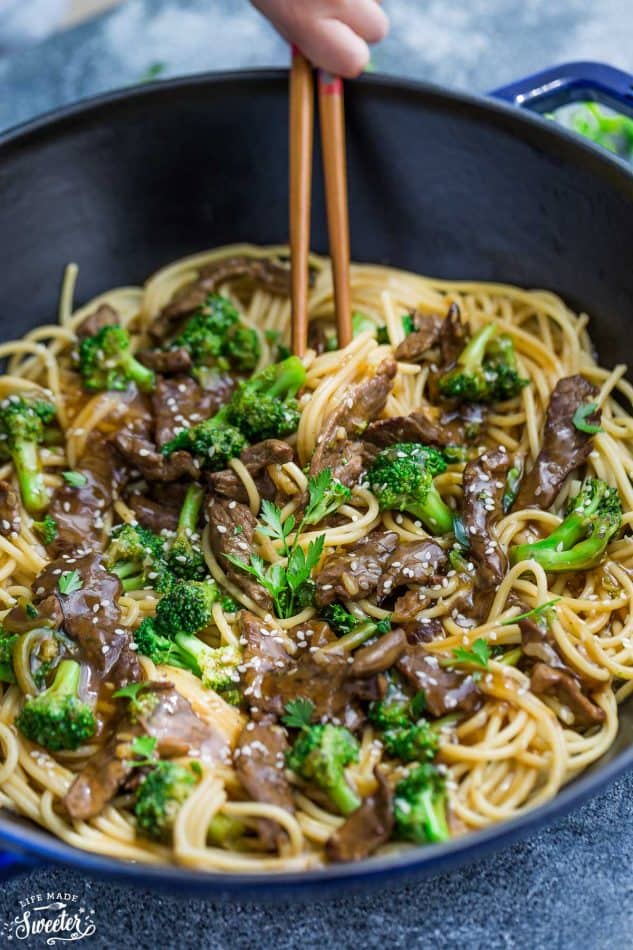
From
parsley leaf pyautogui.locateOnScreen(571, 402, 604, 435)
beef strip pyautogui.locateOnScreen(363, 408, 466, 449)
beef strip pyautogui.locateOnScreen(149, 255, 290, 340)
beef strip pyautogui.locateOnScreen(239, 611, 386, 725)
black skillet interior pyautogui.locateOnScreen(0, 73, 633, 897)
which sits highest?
black skillet interior pyautogui.locateOnScreen(0, 73, 633, 897)

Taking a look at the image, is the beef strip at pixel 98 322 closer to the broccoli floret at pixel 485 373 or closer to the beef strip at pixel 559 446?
the broccoli floret at pixel 485 373

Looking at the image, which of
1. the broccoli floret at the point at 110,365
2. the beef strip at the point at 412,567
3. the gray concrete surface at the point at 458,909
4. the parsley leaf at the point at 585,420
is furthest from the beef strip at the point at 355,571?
the broccoli floret at the point at 110,365

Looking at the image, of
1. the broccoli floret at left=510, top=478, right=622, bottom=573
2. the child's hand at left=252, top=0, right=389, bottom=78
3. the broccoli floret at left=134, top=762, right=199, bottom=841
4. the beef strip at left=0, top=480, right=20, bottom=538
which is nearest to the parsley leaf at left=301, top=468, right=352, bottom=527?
the broccoli floret at left=510, top=478, right=622, bottom=573

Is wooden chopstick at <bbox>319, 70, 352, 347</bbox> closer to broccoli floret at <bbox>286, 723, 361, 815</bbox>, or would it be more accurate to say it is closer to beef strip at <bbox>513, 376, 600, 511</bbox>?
beef strip at <bbox>513, 376, 600, 511</bbox>

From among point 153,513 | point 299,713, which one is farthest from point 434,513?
point 153,513

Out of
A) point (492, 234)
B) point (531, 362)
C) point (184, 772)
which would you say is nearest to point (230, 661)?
point (184, 772)

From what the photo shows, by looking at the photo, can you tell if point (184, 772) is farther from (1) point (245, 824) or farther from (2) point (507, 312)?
(2) point (507, 312)
